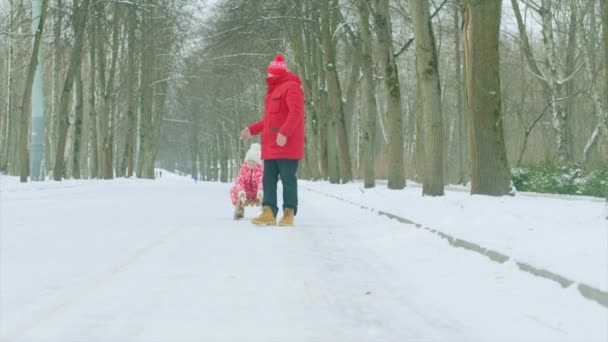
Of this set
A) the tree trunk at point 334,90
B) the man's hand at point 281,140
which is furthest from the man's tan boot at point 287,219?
the tree trunk at point 334,90

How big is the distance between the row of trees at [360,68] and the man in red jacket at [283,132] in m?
3.72

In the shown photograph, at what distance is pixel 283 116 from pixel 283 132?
0.39 m

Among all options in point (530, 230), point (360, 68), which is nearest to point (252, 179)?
point (530, 230)

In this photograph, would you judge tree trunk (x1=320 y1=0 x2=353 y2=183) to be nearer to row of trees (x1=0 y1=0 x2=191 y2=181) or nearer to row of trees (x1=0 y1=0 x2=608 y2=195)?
row of trees (x1=0 y1=0 x2=608 y2=195)

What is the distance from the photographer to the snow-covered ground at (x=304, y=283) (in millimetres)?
3381

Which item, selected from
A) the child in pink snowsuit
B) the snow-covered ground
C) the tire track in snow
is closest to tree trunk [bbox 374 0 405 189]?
the child in pink snowsuit

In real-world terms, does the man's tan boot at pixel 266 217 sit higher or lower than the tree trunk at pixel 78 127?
lower

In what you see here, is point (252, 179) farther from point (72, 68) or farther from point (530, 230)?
point (72, 68)

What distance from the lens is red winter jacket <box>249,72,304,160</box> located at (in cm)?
866

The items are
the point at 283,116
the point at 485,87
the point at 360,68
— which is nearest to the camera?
the point at 283,116

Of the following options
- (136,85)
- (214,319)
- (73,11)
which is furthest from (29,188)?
(136,85)

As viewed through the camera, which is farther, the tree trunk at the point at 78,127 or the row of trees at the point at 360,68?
the tree trunk at the point at 78,127

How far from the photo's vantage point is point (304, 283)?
4.61 metres

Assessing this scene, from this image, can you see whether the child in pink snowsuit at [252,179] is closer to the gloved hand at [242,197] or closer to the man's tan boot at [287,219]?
the gloved hand at [242,197]
